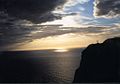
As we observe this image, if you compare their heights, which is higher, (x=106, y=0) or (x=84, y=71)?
(x=106, y=0)

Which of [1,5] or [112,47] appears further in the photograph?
[112,47]

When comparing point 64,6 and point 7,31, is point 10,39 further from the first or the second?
point 64,6

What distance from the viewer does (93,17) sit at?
2.27 meters

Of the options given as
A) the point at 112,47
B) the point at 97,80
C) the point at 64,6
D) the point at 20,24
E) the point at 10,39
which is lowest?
the point at 97,80

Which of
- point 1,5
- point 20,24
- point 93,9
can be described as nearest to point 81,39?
point 93,9

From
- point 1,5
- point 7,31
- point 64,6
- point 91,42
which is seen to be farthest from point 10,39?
point 91,42

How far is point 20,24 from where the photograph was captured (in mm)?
2301

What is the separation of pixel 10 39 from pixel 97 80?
0.93 meters

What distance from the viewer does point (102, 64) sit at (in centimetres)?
233

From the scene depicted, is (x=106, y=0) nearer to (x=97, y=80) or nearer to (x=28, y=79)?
Answer: (x=97, y=80)

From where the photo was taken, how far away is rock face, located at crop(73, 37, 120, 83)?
2230mm

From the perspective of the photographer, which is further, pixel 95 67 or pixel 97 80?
pixel 95 67

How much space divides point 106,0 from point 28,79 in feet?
3.56

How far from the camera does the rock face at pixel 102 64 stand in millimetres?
2230
